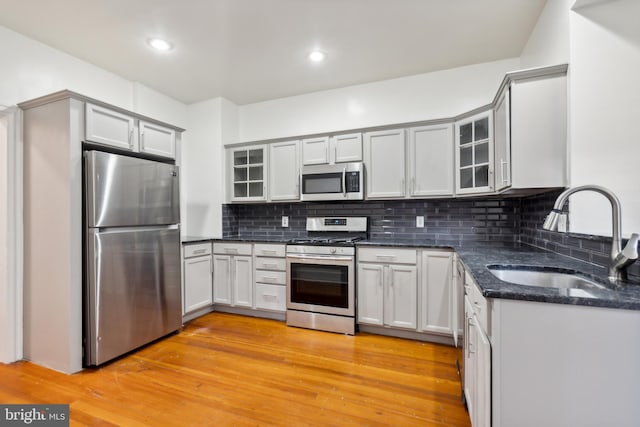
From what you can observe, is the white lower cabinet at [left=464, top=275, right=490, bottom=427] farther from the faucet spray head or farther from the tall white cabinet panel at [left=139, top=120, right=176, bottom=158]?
the tall white cabinet panel at [left=139, top=120, right=176, bottom=158]

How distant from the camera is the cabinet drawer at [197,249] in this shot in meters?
3.23

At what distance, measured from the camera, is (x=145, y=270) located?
263 centimetres

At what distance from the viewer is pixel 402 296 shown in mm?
2826

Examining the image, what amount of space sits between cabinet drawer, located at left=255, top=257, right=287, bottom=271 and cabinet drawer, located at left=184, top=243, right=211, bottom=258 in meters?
0.63

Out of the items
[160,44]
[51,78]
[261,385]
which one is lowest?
[261,385]

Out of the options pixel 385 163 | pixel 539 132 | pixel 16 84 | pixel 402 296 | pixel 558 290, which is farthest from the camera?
pixel 385 163

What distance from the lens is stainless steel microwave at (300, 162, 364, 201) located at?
10.6 ft

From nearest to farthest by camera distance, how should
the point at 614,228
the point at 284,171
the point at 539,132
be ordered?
the point at 614,228
the point at 539,132
the point at 284,171

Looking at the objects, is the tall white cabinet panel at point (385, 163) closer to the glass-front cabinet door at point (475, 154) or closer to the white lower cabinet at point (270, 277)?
the glass-front cabinet door at point (475, 154)

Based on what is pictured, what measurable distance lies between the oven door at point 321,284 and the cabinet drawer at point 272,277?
10 centimetres

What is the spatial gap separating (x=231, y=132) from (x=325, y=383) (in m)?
3.23

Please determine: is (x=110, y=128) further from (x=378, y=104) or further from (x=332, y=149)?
(x=378, y=104)

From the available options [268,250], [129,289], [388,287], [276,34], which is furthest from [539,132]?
[129,289]

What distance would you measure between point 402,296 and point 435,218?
3.16 ft
